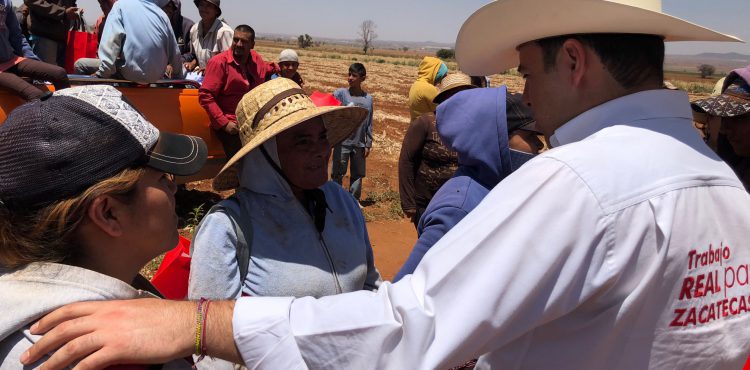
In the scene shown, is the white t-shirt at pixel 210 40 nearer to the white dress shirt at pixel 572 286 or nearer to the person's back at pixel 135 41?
the person's back at pixel 135 41

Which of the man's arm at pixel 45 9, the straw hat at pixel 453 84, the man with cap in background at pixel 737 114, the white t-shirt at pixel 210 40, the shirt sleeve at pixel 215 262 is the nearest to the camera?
the shirt sleeve at pixel 215 262

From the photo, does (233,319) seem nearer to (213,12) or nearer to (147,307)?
(147,307)

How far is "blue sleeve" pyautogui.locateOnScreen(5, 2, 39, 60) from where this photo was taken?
4961 mm

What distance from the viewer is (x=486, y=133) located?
2.44 metres

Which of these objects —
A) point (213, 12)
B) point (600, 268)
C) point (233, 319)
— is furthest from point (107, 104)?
point (213, 12)

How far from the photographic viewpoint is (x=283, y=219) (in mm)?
2543

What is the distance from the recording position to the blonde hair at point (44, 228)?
138 cm

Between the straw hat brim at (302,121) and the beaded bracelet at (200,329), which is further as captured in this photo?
the straw hat brim at (302,121)

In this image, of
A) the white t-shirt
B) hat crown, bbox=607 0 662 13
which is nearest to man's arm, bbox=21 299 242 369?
hat crown, bbox=607 0 662 13

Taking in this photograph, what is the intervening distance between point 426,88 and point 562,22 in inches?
223

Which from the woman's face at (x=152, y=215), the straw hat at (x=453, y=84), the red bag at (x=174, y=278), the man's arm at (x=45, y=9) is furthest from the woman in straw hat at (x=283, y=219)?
the man's arm at (x=45, y=9)

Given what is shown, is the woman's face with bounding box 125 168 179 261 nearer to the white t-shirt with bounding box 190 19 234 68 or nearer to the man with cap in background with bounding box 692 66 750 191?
the man with cap in background with bounding box 692 66 750 191

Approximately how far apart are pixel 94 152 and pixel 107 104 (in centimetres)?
14

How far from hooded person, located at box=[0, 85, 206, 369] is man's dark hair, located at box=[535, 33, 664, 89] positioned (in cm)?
118
